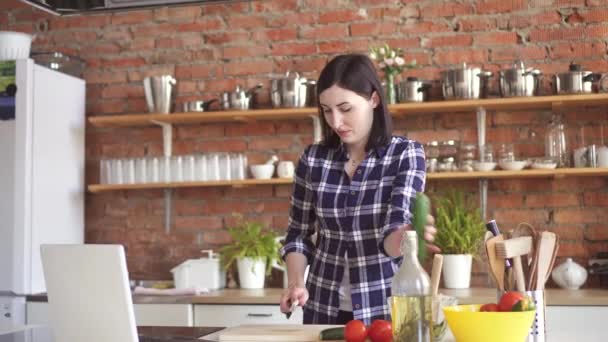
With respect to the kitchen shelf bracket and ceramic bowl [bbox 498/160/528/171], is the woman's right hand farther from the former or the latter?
the kitchen shelf bracket

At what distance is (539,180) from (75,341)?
277cm

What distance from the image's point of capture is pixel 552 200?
152 inches

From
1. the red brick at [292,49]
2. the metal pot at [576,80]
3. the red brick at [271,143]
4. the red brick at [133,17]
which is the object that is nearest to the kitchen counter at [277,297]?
the red brick at [271,143]

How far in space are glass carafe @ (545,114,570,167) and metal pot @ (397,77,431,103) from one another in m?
0.62

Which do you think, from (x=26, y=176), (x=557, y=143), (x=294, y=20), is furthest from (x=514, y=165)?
(x=26, y=176)

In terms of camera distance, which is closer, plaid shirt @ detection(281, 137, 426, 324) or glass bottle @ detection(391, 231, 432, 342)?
glass bottle @ detection(391, 231, 432, 342)

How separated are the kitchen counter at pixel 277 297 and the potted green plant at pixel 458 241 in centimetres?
7

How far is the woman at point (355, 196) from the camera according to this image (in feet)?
7.17

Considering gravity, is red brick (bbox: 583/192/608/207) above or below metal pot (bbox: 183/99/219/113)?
below

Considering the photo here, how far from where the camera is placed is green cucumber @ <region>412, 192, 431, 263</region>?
1541mm

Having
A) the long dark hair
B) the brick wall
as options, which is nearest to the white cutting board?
the long dark hair

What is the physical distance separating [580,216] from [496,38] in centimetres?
98

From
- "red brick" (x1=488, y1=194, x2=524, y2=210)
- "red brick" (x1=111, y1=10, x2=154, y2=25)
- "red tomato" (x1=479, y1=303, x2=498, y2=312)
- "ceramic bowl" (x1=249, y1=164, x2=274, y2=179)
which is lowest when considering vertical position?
"red tomato" (x1=479, y1=303, x2=498, y2=312)

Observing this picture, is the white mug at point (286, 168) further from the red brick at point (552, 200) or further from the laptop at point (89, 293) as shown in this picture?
the laptop at point (89, 293)
